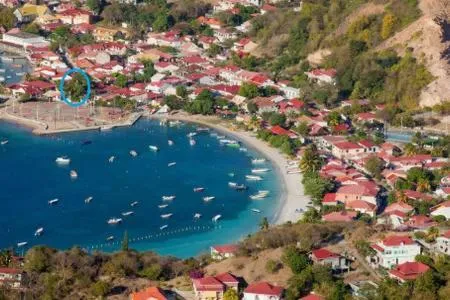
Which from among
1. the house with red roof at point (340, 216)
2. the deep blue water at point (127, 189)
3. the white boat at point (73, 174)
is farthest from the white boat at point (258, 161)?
the house with red roof at point (340, 216)

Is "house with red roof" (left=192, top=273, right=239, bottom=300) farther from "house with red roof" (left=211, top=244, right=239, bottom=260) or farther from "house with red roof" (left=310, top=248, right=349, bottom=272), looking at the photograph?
"house with red roof" (left=211, top=244, right=239, bottom=260)

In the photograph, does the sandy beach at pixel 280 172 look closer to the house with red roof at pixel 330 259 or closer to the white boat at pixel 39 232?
the house with red roof at pixel 330 259

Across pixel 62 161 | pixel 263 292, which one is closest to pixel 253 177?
pixel 62 161

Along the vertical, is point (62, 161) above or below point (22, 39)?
below

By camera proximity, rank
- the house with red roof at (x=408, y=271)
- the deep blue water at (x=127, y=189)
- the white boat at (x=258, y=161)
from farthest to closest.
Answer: the white boat at (x=258, y=161) < the deep blue water at (x=127, y=189) < the house with red roof at (x=408, y=271)

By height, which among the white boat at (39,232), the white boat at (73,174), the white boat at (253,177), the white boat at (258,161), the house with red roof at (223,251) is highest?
the house with red roof at (223,251)

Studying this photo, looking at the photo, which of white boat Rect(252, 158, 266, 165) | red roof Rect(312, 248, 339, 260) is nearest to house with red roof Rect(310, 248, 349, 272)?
red roof Rect(312, 248, 339, 260)

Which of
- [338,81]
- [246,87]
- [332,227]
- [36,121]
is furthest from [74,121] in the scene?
[332,227]

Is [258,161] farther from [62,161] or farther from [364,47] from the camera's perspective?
[364,47]
